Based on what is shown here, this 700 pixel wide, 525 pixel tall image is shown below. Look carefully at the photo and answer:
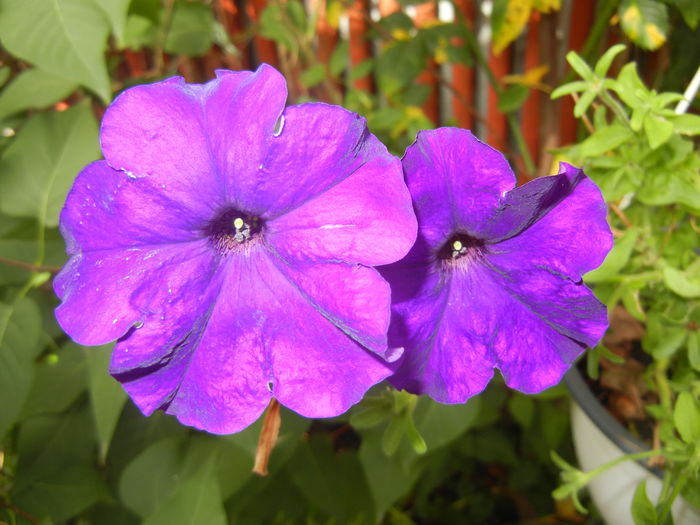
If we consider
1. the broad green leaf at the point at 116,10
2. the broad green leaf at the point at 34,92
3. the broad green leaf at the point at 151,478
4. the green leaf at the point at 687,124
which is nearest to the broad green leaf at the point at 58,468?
the broad green leaf at the point at 151,478

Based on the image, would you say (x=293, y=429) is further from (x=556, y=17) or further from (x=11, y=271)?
(x=556, y=17)

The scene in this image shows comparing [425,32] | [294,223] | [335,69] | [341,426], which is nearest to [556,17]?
[425,32]

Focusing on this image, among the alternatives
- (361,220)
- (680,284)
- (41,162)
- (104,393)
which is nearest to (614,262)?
(680,284)

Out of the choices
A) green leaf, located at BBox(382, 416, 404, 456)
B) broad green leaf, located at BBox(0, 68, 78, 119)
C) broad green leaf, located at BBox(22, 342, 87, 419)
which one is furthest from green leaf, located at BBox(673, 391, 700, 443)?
broad green leaf, located at BBox(0, 68, 78, 119)

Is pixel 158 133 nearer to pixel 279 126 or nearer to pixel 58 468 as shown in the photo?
pixel 279 126

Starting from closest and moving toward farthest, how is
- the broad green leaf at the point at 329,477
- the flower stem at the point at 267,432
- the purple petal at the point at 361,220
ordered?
the purple petal at the point at 361,220, the flower stem at the point at 267,432, the broad green leaf at the point at 329,477

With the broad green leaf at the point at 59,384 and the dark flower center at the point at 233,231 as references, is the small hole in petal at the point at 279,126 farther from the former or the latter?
the broad green leaf at the point at 59,384

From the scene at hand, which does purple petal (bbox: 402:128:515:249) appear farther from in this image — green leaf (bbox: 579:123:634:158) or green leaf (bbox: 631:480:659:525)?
green leaf (bbox: 631:480:659:525)
